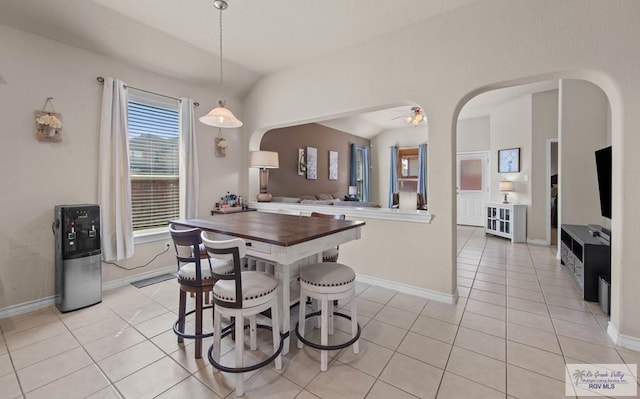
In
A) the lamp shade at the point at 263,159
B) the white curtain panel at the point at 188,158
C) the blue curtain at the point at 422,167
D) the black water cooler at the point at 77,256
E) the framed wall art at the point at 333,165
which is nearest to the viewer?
the black water cooler at the point at 77,256

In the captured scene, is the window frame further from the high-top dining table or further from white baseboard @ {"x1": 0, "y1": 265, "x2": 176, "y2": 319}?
the high-top dining table

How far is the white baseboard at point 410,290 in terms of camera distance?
2.91 meters

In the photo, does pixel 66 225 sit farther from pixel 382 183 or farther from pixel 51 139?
pixel 382 183

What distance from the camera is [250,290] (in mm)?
1732

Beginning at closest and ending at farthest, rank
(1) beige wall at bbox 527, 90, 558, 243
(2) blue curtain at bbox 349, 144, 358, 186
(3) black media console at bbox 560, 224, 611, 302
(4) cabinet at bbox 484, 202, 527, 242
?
(3) black media console at bbox 560, 224, 611, 302, (1) beige wall at bbox 527, 90, 558, 243, (4) cabinet at bbox 484, 202, 527, 242, (2) blue curtain at bbox 349, 144, 358, 186

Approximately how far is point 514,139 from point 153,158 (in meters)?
6.97

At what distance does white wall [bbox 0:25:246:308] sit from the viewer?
2.62 metres

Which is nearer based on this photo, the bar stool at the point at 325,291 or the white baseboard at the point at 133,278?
the bar stool at the point at 325,291

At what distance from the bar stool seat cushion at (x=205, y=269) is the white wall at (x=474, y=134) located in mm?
7258

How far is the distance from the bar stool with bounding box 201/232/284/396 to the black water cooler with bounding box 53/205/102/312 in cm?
192

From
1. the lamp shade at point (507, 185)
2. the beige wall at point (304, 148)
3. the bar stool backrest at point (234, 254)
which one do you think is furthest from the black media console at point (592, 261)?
the beige wall at point (304, 148)

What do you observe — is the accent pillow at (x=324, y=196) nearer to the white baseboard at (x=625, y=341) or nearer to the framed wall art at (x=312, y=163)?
the framed wall art at (x=312, y=163)

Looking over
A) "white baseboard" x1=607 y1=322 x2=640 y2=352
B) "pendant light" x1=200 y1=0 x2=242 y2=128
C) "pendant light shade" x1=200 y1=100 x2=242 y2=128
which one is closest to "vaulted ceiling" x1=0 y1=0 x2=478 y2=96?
"pendant light" x1=200 y1=0 x2=242 y2=128

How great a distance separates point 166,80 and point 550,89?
686 centimetres
